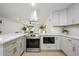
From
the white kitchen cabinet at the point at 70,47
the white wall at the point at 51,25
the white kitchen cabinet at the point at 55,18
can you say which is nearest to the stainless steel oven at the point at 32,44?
the white wall at the point at 51,25

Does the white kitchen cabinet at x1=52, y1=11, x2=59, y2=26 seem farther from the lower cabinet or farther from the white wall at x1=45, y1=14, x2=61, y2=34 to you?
the lower cabinet

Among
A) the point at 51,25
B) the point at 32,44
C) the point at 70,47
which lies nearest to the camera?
the point at 70,47

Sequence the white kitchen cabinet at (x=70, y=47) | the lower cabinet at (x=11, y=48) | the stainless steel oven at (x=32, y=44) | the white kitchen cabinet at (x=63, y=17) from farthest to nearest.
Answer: the white kitchen cabinet at (x=63, y=17) < the stainless steel oven at (x=32, y=44) < the white kitchen cabinet at (x=70, y=47) < the lower cabinet at (x=11, y=48)

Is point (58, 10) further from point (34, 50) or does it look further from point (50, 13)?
point (34, 50)

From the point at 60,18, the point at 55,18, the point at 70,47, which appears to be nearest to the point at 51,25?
the point at 55,18

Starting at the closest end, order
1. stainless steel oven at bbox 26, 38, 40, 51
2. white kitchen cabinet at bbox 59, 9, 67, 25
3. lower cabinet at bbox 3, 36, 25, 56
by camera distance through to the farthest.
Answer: lower cabinet at bbox 3, 36, 25, 56, stainless steel oven at bbox 26, 38, 40, 51, white kitchen cabinet at bbox 59, 9, 67, 25

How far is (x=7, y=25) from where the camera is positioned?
2162 mm

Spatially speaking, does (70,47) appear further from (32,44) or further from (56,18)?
(56,18)

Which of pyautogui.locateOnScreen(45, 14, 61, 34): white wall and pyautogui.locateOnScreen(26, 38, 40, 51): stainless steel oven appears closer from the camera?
pyautogui.locateOnScreen(26, 38, 40, 51): stainless steel oven

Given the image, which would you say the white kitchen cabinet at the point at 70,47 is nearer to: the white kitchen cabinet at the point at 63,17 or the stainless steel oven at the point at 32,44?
the stainless steel oven at the point at 32,44

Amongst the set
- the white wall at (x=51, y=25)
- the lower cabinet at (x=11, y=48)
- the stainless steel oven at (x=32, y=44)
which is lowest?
the stainless steel oven at (x=32, y=44)

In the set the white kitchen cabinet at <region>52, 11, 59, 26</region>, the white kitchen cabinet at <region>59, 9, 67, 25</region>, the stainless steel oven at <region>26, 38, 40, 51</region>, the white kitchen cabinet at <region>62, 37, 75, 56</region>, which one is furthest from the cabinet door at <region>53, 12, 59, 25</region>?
the white kitchen cabinet at <region>62, 37, 75, 56</region>

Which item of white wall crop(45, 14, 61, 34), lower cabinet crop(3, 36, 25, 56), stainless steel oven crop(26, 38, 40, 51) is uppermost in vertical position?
white wall crop(45, 14, 61, 34)

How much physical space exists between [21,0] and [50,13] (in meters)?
3.00
